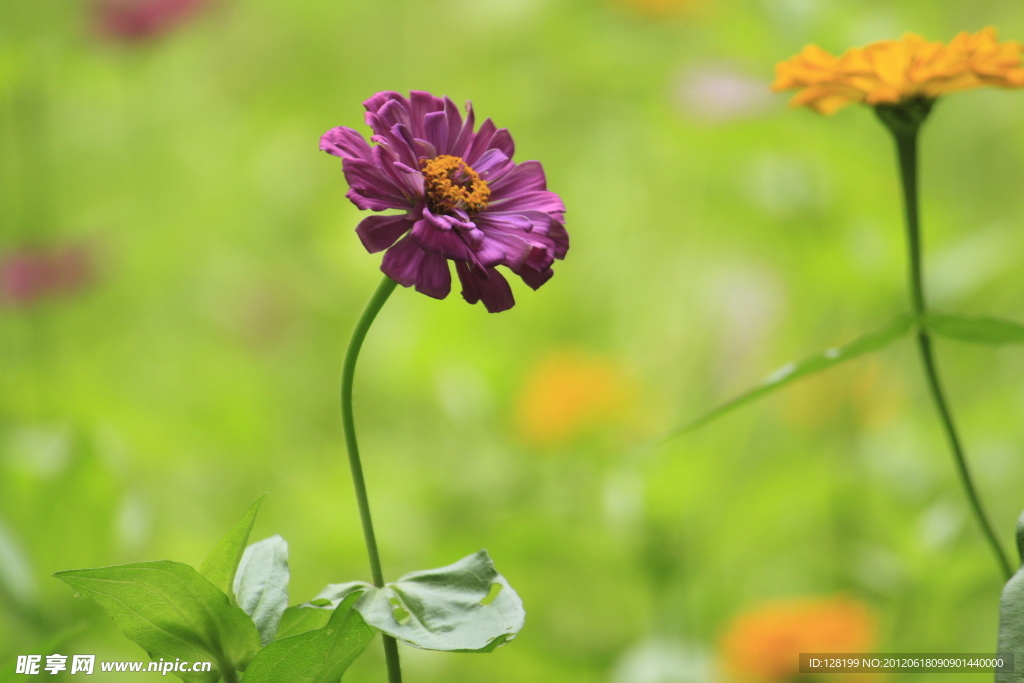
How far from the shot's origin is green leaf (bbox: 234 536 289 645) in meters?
0.18

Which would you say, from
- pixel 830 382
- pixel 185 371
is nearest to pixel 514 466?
pixel 830 382

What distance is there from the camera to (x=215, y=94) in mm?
1114

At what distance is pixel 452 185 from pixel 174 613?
11cm

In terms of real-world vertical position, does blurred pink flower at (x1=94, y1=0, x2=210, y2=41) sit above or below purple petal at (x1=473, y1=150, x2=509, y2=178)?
above

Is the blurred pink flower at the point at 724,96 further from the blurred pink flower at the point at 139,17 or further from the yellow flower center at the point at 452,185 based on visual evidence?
the blurred pink flower at the point at 139,17

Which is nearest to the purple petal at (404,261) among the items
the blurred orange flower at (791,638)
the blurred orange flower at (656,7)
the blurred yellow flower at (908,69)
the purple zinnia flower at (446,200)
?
the purple zinnia flower at (446,200)

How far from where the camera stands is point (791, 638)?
45 cm

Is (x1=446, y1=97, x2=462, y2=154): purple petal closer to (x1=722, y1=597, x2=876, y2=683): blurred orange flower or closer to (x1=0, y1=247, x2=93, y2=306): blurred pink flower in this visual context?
(x1=722, y1=597, x2=876, y2=683): blurred orange flower

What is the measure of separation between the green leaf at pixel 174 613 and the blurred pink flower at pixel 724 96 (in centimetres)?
44

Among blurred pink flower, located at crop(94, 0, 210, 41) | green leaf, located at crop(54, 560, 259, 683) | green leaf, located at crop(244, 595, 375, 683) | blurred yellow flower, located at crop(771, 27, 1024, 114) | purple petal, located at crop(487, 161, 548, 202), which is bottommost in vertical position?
green leaf, located at crop(244, 595, 375, 683)

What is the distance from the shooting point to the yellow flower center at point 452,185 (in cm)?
20

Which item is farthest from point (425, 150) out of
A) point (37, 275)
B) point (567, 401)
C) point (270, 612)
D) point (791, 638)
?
point (37, 275)

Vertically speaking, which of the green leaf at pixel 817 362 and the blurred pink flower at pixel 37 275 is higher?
the blurred pink flower at pixel 37 275

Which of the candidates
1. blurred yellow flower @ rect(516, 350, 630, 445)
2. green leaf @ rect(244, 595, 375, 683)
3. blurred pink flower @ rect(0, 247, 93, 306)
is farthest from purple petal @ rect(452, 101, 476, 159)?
blurred pink flower @ rect(0, 247, 93, 306)
